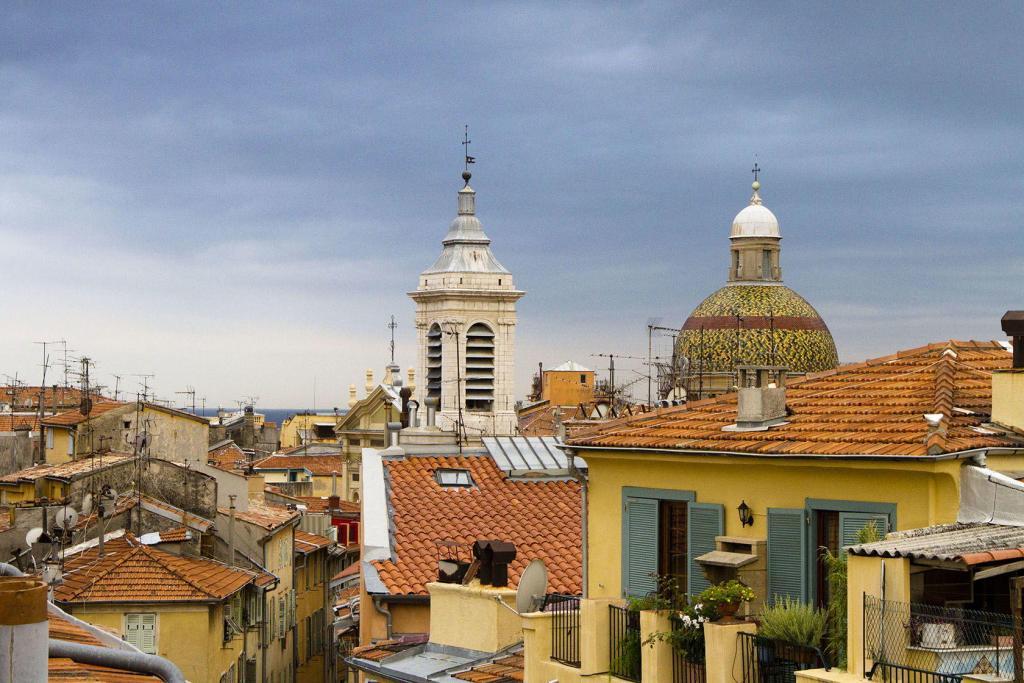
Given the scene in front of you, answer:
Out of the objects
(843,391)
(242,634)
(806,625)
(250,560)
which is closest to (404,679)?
(843,391)

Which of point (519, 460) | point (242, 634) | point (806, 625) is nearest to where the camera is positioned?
point (806, 625)

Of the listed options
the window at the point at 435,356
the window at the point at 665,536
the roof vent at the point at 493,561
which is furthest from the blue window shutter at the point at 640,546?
the window at the point at 435,356

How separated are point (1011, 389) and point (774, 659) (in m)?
3.36

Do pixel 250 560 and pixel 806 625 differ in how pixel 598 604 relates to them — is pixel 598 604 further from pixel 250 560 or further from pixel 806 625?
pixel 250 560

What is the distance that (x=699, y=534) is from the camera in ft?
56.7

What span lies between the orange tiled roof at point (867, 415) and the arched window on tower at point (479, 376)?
2816 inches

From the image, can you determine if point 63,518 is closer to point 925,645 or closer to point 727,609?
point 727,609

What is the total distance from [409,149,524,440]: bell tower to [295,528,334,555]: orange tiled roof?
1405 inches

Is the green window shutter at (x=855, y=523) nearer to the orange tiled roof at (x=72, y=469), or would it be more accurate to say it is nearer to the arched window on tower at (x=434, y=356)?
the orange tiled roof at (x=72, y=469)

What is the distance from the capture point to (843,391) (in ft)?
59.6

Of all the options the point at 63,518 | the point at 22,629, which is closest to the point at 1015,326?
the point at 22,629

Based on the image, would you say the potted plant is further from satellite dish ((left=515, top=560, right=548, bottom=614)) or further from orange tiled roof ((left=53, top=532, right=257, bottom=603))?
orange tiled roof ((left=53, top=532, right=257, bottom=603))

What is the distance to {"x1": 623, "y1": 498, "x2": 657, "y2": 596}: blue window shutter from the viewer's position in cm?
1806

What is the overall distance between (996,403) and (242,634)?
24746mm
